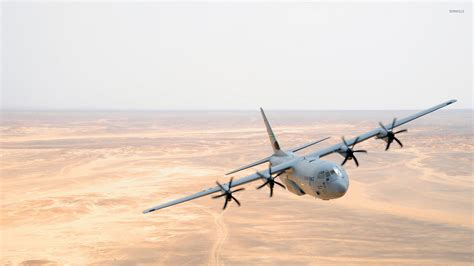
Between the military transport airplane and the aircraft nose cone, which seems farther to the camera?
the military transport airplane

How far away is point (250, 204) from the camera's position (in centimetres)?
11875

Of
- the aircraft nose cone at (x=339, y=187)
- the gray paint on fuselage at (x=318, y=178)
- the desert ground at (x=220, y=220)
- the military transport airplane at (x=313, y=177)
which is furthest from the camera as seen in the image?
the desert ground at (x=220, y=220)

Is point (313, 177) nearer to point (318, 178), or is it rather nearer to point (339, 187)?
point (318, 178)

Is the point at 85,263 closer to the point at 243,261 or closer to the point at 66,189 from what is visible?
the point at 243,261

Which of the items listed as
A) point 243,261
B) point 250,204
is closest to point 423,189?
point 250,204

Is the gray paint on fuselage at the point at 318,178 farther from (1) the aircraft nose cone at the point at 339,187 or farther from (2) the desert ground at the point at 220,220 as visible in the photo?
(2) the desert ground at the point at 220,220

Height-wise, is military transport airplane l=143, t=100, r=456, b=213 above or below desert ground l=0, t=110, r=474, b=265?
above

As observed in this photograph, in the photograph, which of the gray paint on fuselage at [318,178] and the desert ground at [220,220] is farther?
the desert ground at [220,220]

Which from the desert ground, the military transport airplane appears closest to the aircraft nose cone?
the military transport airplane

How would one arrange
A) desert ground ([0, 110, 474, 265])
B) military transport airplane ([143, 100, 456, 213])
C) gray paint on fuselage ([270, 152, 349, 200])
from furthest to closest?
desert ground ([0, 110, 474, 265]), military transport airplane ([143, 100, 456, 213]), gray paint on fuselage ([270, 152, 349, 200])

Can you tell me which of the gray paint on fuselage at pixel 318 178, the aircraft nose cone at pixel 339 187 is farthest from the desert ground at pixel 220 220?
the aircraft nose cone at pixel 339 187

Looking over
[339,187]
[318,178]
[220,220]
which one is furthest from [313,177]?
[220,220]

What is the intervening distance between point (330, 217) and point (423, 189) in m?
40.9

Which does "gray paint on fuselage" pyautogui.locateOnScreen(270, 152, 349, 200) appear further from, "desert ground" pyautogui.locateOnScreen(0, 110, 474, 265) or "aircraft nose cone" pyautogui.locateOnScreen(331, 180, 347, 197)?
"desert ground" pyautogui.locateOnScreen(0, 110, 474, 265)
